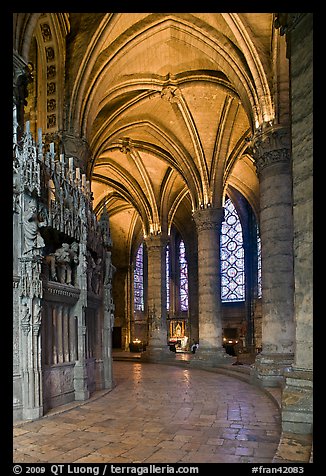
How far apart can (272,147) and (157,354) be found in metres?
13.0

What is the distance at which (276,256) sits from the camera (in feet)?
42.3

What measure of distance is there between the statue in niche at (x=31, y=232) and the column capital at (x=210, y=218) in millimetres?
13032

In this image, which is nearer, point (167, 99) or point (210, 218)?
point (167, 99)

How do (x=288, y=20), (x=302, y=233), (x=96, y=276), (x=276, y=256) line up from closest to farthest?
(x=302, y=233) < (x=288, y=20) < (x=96, y=276) < (x=276, y=256)

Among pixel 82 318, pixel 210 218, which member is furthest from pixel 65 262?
pixel 210 218

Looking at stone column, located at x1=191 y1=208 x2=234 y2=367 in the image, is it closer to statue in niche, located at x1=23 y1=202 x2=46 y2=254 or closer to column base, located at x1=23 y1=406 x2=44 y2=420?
column base, located at x1=23 y1=406 x2=44 y2=420

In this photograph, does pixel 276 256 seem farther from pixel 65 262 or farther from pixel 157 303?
pixel 157 303

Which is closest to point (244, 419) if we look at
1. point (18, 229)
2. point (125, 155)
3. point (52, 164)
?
point (18, 229)

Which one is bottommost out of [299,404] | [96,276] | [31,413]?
[31,413]

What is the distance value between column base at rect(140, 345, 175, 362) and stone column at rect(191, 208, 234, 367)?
324 centimetres

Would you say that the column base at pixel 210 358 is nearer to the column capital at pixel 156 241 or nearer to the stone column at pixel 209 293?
the stone column at pixel 209 293

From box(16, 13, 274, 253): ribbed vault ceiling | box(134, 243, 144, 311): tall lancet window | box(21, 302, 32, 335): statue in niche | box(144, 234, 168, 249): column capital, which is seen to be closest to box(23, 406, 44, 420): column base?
box(21, 302, 32, 335): statue in niche
